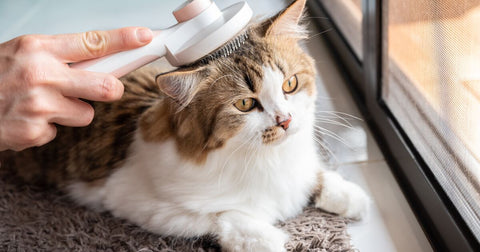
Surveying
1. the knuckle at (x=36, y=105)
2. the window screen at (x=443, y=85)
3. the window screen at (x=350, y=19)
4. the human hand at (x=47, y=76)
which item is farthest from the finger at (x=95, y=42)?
the window screen at (x=350, y=19)

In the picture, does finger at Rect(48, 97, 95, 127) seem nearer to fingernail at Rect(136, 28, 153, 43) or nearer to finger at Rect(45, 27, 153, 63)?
finger at Rect(45, 27, 153, 63)

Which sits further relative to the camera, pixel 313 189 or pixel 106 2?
pixel 106 2

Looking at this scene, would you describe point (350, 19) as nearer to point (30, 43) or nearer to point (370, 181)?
point (370, 181)

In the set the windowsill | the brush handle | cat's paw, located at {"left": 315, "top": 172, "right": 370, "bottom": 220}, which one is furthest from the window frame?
the brush handle

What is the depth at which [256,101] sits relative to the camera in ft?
3.69

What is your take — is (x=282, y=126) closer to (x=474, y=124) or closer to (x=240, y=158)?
(x=240, y=158)

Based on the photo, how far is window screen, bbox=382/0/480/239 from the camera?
3.36 feet

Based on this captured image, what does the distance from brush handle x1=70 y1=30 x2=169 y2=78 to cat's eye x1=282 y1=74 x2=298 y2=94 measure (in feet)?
1.02

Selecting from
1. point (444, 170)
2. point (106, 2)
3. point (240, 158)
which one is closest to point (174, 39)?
point (240, 158)

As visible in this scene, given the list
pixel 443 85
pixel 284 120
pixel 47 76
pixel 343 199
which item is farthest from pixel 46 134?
pixel 443 85

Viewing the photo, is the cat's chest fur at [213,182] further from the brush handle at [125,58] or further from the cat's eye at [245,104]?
the brush handle at [125,58]

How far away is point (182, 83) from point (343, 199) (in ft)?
2.10

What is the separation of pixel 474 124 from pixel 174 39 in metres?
0.71

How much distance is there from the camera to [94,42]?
103cm
